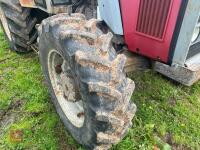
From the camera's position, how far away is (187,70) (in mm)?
3033

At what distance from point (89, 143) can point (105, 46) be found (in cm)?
79

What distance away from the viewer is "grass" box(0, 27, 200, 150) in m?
3.24

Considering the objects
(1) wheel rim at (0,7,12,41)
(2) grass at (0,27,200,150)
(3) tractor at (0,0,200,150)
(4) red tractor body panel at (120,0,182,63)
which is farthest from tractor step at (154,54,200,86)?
(1) wheel rim at (0,7,12,41)

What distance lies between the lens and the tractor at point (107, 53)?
2.45 m

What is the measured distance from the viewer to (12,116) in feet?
11.7

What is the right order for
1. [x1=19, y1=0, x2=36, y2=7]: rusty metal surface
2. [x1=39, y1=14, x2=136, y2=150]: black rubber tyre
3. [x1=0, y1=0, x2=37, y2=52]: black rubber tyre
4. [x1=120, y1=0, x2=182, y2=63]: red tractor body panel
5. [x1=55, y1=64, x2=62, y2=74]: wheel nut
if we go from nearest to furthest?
[x1=39, y1=14, x2=136, y2=150]: black rubber tyre < [x1=120, y1=0, x2=182, y2=63]: red tractor body panel < [x1=55, y1=64, x2=62, y2=74]: wheel nut < [x1=19, y1=0, x2=36, y2=7]: rusty metal surface < [x1=0, y1=0, x2=37, y2=52]: black rubber tyre

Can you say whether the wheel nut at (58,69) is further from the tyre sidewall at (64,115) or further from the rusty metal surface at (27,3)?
the rusty metal surface at (27,3)

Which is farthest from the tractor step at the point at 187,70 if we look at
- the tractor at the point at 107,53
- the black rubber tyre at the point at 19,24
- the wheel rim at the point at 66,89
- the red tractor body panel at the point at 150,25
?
the black rubber tyre at the point at 19,24

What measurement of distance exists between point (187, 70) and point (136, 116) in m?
0.76

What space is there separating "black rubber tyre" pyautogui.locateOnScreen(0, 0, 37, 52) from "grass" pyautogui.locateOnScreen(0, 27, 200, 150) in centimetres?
44

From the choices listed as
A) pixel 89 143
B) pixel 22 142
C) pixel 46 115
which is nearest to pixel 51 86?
pixel 46 115

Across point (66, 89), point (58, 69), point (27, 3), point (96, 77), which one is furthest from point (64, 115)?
point (27, 3)

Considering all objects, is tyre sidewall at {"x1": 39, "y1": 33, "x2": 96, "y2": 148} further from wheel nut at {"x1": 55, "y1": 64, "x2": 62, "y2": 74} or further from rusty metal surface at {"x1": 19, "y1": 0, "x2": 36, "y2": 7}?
rusty metal surface at {"x1": 19, "y1": 0, "x2": 36, "y2": 7}

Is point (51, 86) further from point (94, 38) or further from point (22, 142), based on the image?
point (94, 38)
